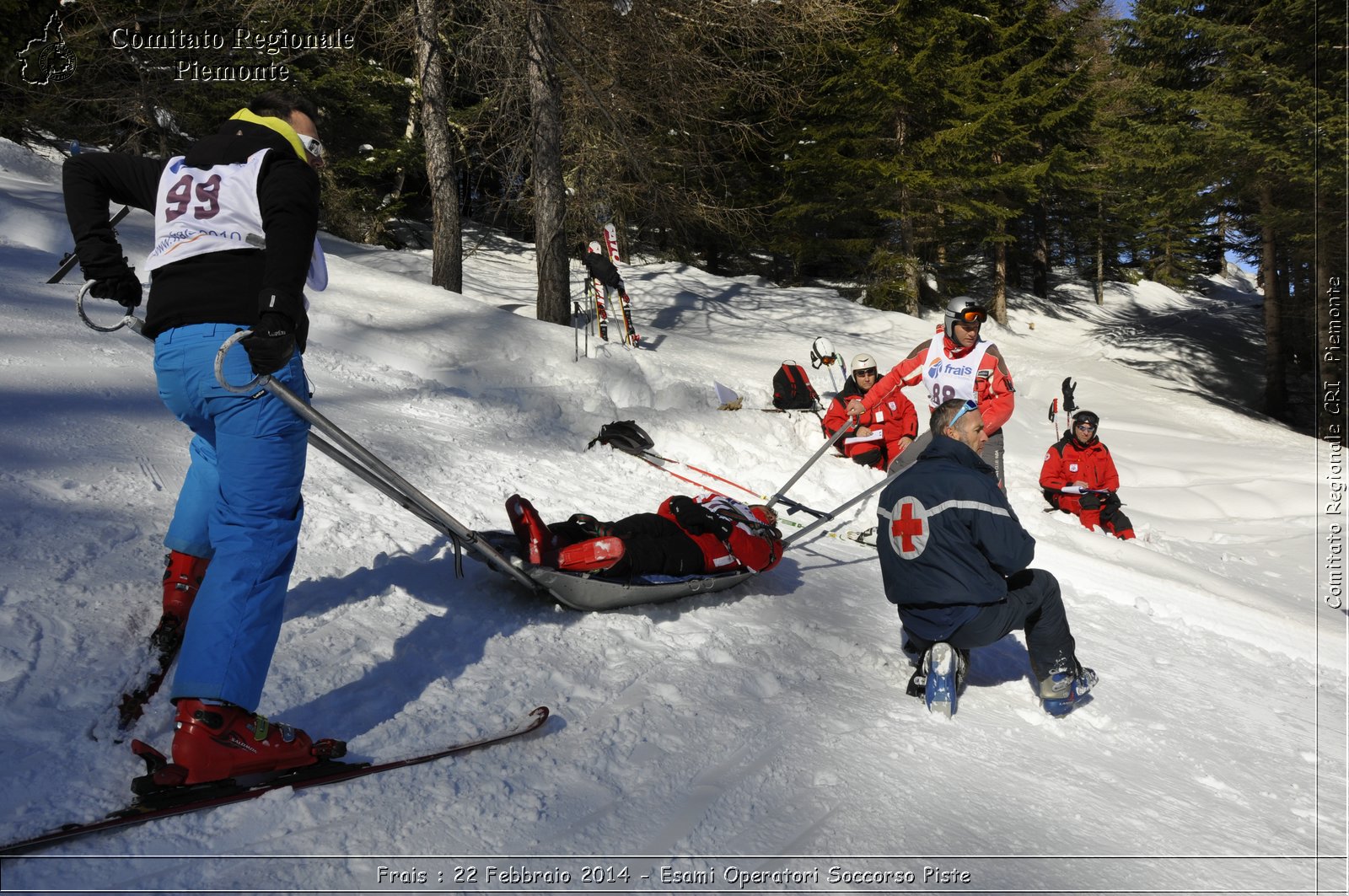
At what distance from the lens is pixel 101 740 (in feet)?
8.45

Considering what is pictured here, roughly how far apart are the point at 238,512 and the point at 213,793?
780 mm

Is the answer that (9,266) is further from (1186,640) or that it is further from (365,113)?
(365,113)

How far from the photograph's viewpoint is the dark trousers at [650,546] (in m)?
4.19

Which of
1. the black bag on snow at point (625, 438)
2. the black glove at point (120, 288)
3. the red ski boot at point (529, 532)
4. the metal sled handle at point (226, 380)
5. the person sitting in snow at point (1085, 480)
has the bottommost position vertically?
the person sitting in snow at point (1085, 480)

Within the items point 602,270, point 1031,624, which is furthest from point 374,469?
point 602,270

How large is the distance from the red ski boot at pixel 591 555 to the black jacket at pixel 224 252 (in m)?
1.61

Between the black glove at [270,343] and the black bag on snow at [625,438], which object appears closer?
the black glove at [270,343]

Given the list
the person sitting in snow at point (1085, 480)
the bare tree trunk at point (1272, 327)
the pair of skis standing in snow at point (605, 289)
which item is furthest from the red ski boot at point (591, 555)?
the bare tree trunk at point (1272, 327)

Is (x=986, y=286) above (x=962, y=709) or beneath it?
above


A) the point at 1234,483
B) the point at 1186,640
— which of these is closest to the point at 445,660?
the point at 1186,640

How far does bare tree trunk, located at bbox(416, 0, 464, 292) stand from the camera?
11.2 m

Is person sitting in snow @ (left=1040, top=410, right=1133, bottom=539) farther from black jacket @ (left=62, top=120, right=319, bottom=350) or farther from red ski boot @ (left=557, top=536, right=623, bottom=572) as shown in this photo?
black jacket @ (left=62, top=120, right=319, bottom=350)

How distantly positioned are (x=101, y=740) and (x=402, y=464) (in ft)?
10.6

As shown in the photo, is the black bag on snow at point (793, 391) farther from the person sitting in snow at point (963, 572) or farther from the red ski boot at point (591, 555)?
the red ski boot at point (591, 555)
